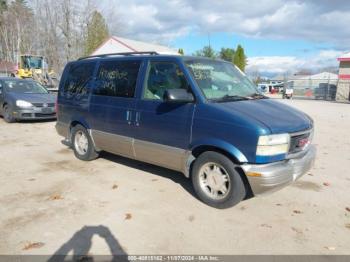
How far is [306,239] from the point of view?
368 centimetres

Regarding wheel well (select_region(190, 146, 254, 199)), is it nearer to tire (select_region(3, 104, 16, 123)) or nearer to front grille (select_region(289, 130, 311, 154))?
front grille (select_region(289, 130, 311, 154))

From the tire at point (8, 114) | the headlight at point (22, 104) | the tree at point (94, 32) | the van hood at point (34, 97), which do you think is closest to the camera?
the headlight at point (22, 104)

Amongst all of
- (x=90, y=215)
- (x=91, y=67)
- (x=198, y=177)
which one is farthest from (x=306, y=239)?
(x=91, y=67)

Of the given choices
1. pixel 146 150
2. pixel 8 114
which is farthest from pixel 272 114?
pixel 8 114

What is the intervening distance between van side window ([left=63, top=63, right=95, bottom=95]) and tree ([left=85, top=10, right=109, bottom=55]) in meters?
40.1

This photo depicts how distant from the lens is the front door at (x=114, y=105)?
5414 mm

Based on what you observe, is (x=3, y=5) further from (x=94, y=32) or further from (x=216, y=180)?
(x=216, y=180)

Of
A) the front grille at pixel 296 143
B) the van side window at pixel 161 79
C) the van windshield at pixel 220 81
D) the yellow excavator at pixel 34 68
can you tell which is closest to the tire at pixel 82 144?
the van side window at pixel 161 79

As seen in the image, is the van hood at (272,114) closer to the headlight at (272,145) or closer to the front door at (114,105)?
the headlight at (272,145)

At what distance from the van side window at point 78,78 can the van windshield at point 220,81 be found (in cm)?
241

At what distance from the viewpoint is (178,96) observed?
4.40 meters

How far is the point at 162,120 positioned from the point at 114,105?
1196 mm

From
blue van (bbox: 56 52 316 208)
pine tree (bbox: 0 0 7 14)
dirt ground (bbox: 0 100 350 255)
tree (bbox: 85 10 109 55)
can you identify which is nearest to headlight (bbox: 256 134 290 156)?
blue van (bbox: 56 52 316 208)

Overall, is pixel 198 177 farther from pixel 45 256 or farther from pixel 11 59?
pixel 11 59
